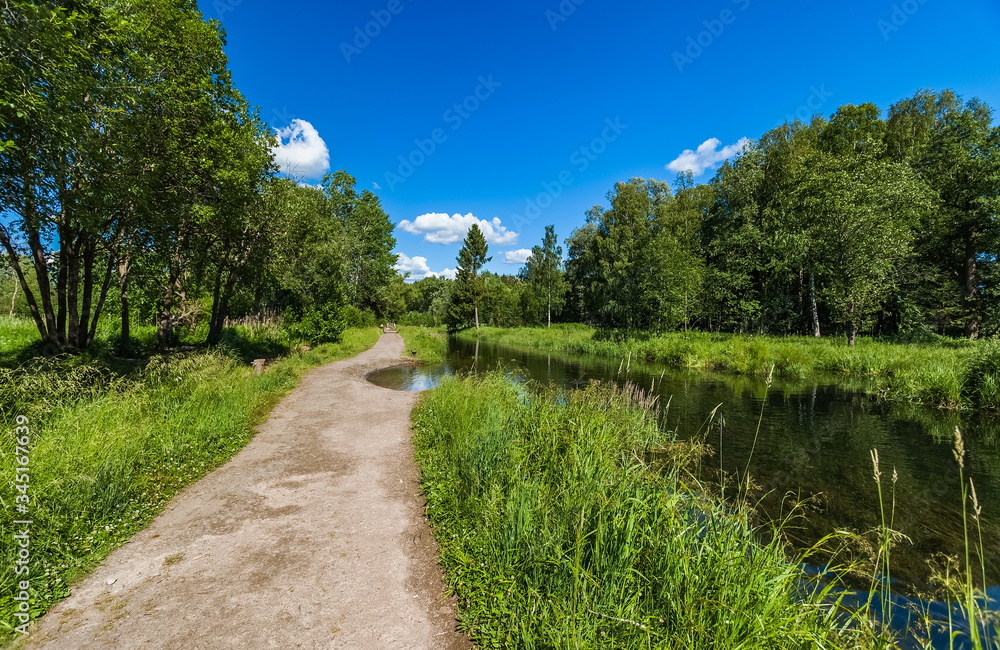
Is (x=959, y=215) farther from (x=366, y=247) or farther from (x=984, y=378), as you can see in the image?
(x=366, y=247)

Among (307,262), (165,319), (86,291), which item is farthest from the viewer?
(307,262)

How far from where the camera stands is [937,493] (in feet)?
22.5

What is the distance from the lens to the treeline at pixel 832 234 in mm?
21562

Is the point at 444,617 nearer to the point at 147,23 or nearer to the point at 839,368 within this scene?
the point at 147,23

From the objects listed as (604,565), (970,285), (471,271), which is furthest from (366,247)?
(970,285)

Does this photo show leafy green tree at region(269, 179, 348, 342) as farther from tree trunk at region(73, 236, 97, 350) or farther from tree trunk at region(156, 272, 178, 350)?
tree trunk at region(73, 236, 97, 350)

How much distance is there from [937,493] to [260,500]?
11.4 meters

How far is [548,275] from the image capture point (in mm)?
52375

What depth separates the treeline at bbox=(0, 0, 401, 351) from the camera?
631 centimetres

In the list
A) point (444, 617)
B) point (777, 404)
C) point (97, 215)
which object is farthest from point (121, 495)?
point (777, 404)

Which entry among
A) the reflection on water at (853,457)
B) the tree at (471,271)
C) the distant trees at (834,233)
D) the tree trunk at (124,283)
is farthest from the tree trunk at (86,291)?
the tree at (471,271)

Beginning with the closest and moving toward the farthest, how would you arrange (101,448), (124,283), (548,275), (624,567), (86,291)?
1. (624,567)
2. (101,448)
3. (86,291)
4. (124,283)
5. (548,275)

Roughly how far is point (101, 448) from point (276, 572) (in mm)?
3404

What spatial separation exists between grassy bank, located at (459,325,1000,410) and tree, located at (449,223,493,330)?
23803 mm
